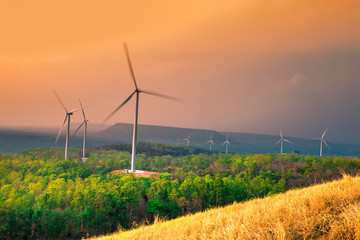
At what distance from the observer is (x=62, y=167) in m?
90.4

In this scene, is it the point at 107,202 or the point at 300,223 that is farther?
the point at 107,202

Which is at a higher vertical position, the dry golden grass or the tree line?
the dry golden grass

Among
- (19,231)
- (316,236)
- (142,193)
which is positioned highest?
(316,236)

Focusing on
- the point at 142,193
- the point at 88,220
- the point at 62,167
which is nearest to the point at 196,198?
the point at 142,193

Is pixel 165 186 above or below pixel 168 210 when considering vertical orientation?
above

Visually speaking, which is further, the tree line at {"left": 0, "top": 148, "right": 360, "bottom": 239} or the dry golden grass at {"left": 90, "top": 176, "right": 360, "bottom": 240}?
the tree line at {"left": 0, "top": 148, "right": 360, "bottom": 239}

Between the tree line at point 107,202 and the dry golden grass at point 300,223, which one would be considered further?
the tree line at point 107,202

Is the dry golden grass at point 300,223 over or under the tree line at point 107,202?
over

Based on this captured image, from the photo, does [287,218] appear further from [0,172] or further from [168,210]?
[0,172]

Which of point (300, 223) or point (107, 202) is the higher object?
point (300, 223)

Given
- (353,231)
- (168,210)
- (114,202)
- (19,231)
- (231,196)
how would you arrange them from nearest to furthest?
(353,231)
(19,231)
(114,202)
(168,210)
(231,196)

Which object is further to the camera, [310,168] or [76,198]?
[310,168]

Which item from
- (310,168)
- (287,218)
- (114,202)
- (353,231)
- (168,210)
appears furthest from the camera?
(310,168)

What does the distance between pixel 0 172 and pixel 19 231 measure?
1866 inches
